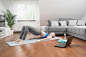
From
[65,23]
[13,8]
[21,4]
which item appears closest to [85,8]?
[65,23]

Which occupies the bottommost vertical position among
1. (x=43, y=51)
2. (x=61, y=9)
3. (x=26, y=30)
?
(x=43, y=51)

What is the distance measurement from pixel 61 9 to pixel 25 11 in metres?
2.69

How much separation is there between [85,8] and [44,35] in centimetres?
402

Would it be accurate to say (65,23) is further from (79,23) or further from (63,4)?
(63,4)

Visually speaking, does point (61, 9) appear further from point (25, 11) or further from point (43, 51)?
point (43, 51)

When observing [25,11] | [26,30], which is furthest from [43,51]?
[25,11]

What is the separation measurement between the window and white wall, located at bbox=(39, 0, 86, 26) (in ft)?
3.51

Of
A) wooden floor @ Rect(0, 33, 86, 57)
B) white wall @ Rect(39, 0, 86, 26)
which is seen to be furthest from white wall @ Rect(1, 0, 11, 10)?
wooden floor @ Rect(0, 33, 86, 57)

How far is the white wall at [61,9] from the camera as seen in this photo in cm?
557

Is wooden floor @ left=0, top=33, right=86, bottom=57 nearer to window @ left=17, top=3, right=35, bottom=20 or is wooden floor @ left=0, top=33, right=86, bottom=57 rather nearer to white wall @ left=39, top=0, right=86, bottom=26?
white wall @ left=39, top=0, right=86, bottom=26

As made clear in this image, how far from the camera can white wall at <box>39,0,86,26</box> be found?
5.57 m

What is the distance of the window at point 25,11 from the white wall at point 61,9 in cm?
107

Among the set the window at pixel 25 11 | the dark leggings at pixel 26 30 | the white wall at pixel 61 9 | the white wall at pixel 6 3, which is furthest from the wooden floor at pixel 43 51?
the window at pixel 25 11

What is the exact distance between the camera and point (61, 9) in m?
5.96
